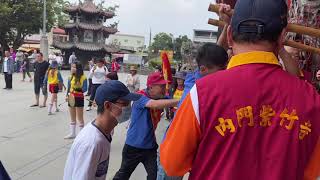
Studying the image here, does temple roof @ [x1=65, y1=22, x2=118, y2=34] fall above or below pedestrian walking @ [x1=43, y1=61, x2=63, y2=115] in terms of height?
above

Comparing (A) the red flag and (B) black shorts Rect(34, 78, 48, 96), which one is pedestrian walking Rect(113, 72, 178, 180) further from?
(B) black shorts Rect(34, 78, 48, 96)

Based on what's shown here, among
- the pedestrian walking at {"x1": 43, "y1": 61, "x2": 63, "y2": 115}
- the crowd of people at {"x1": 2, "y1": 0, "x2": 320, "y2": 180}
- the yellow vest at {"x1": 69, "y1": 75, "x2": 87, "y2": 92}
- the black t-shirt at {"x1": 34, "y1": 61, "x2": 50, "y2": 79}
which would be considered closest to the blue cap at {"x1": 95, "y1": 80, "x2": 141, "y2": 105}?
the crowd of people at {"x1": 2, "y1": 0, "x2": 320, "y2": 180}

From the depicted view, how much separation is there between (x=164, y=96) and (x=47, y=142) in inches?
184

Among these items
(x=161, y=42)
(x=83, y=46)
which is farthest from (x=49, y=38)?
(x=83, y=46)

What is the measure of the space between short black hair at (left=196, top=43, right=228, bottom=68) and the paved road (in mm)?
3773

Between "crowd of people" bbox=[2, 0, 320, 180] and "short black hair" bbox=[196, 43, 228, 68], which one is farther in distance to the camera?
"short black hair" bbox=[196, 43, 228, 68]

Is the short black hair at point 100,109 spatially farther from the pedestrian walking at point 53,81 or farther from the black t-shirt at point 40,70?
the black t-shirt at point 40,70

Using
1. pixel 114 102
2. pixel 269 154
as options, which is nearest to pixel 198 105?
pixel 269 154

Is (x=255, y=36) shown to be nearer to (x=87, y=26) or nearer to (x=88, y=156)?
(x=88, y=156)

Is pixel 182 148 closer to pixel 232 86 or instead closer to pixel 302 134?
pixel 232 86

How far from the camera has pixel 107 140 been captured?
9.45ft

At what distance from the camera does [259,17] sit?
174 cm

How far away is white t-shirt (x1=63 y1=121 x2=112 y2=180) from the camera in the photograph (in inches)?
105

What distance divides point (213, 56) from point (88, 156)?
1.16 meters
